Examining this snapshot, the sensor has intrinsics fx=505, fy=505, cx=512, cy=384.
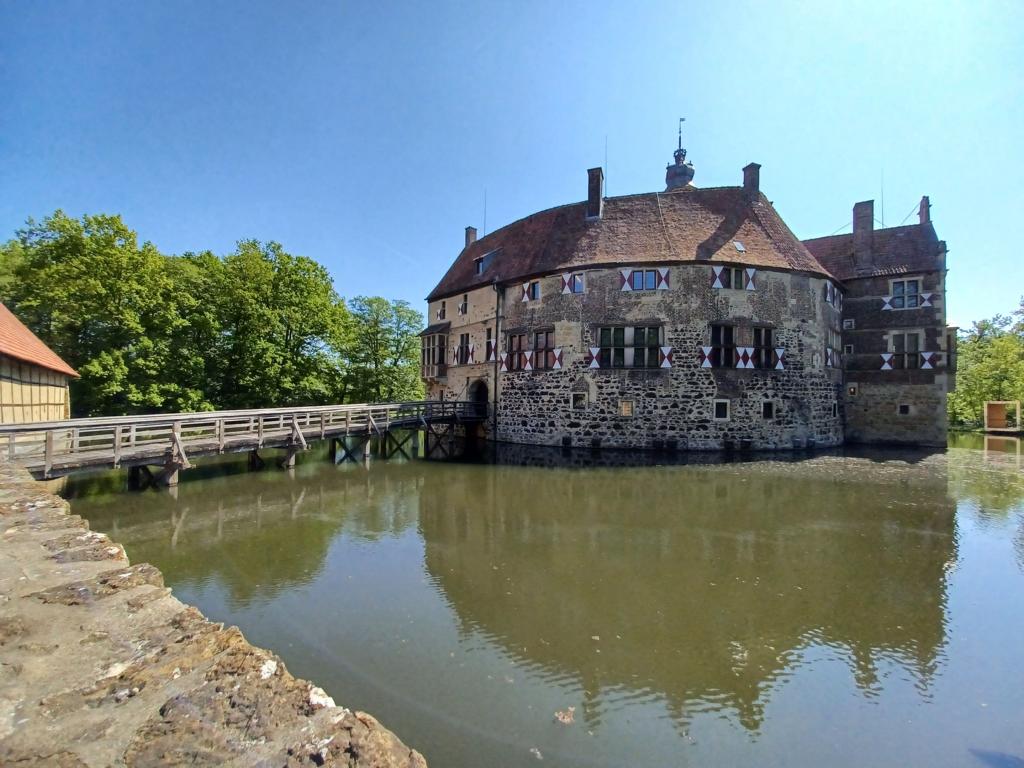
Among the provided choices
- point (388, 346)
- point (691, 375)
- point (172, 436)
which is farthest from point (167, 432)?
point (388, 346)

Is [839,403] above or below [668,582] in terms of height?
above

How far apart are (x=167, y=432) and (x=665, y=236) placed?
57.5ft

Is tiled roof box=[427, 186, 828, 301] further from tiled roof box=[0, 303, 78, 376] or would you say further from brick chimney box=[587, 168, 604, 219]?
tiled roof box=[0, 303, 78, 376]

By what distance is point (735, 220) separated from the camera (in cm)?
2030

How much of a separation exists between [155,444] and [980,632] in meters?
13.7

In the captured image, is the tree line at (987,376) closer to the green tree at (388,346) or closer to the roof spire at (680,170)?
the roof spire at (680,170)

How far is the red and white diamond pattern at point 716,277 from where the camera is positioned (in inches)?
734

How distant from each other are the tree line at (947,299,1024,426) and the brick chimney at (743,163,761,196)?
25249 mm

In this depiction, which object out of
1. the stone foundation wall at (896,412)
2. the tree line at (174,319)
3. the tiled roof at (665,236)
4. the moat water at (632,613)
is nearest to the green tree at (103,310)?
the tree line at (174,319)

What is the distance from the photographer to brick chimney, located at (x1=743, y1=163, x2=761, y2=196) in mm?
21016

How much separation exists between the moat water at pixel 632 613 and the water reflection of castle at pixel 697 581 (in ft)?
0.10

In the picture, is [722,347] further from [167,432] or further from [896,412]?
[167,432]

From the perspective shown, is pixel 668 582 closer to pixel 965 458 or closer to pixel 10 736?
pixel 10 736

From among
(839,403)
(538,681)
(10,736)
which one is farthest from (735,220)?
(10,736)
